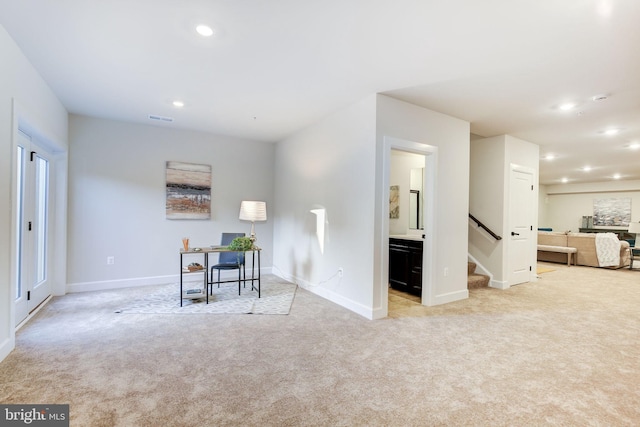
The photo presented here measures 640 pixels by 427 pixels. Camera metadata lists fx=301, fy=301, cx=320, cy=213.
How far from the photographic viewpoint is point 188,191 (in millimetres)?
5164

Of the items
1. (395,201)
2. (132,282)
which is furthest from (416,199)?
(132,282)

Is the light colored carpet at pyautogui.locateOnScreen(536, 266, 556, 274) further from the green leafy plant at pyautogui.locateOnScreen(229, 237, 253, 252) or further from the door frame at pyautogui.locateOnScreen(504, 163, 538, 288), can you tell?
the green leafy plant at pyautogui.locateOnScreen(229, 237, 253, 252)

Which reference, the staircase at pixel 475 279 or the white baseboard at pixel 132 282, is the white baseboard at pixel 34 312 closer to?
the white baseboard at pixel 132 282

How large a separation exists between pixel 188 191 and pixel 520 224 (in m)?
5.86

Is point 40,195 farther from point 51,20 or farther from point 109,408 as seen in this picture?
point 109,408

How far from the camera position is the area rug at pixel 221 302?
11.9ft

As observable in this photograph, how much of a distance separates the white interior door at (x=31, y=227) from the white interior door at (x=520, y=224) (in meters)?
6.57

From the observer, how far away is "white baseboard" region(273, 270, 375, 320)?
3.48 meters

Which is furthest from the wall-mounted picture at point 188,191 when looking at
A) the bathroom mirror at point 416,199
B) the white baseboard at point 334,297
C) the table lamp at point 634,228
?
the table lamp at point 634,228

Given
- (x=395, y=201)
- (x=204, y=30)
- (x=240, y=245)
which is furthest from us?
(x=395, y=201)

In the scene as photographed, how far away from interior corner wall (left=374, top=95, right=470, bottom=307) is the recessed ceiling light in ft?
6.33

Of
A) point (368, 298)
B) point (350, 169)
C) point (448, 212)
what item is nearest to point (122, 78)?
point (350, 169)

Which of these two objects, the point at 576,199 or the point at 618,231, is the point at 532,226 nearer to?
the point at 618,231

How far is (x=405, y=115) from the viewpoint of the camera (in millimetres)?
3686
